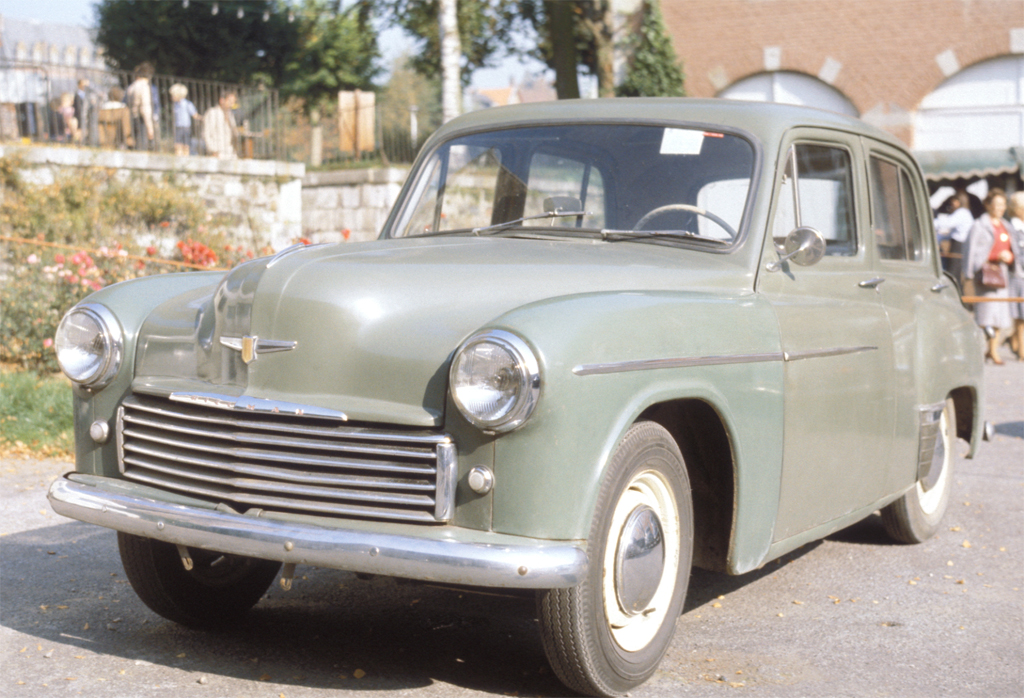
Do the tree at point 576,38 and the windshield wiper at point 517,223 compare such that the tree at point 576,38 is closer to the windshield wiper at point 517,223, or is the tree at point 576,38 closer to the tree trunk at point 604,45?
the tree trunk at point 604,45

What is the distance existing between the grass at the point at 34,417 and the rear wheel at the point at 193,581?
320 centimetres

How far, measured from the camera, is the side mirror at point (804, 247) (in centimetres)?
411

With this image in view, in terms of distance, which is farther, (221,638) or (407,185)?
(407,185)

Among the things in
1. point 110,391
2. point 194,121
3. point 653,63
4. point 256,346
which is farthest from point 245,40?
point 256,346

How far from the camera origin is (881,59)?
2066 centimetres

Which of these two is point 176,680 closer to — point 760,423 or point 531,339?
point 531,339

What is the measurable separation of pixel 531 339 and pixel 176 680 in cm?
152

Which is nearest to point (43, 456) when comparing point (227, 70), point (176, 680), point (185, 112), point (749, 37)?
point (176, 680)

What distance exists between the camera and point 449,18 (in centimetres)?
1420

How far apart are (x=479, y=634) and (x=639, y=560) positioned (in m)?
0.89

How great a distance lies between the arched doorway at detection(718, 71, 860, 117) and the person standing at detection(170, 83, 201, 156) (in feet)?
32.2

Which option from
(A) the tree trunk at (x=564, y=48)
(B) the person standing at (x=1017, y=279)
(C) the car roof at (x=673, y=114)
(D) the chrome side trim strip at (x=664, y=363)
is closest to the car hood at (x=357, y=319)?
(D) the chrome side trim strip at (x=664, y=363)

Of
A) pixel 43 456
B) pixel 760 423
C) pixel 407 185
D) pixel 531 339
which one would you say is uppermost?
pixel 407 185

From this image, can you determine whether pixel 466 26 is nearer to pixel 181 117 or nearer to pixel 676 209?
pixel 181 117
